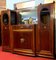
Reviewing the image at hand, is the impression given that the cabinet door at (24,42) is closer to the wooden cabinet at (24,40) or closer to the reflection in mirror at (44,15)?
the wooden cabinet at (24,40)

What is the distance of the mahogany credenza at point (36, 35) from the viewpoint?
12.4ft

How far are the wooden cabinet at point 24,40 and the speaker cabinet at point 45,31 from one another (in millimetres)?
181

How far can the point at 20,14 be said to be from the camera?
4926mm

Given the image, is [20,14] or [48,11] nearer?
[48,11]

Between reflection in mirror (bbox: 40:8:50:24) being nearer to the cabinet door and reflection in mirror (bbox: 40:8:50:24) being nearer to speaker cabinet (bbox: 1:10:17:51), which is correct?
the cabinet door

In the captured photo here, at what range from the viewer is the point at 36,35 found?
13.2 feet

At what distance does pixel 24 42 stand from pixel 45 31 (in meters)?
0.78

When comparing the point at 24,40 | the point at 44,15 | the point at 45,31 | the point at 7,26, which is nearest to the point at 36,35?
the point at 45,31


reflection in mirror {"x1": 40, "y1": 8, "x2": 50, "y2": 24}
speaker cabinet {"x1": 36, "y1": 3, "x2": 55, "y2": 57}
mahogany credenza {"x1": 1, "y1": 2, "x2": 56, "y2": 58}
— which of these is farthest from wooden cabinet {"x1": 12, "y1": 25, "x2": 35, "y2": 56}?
reflection in mirror {"x1": 40, "y1": 8, "x2": 50, "y2": 24}

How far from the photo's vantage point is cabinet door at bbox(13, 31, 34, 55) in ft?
13.4

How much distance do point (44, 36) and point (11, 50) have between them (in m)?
1.31

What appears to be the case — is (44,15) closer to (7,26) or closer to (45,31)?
(45,31)

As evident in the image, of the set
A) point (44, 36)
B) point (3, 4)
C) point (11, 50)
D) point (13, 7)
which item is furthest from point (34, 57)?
point (3, 4)

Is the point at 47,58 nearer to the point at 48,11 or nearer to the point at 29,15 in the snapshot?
the point at 48,11
